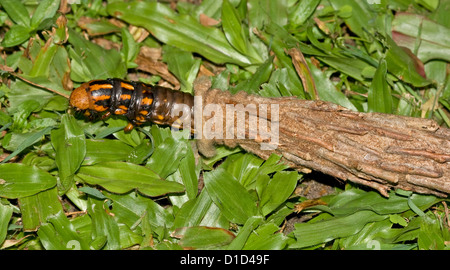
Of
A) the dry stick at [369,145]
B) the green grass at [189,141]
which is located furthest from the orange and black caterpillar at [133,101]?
the dry stick at [369,145]

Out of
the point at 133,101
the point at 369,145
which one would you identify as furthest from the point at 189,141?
the point at 369,145

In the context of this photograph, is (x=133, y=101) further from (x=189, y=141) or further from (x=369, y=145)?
(x=369, y=145)

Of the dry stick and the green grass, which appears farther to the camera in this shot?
the green grass

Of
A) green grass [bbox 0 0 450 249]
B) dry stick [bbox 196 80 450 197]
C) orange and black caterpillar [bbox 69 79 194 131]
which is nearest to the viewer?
dry stick [bbox 196 80 450 197]

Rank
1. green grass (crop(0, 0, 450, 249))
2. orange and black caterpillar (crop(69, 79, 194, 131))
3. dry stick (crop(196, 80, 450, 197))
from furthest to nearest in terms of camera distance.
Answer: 1. orange and black caterpillar (crop(69, 79, 194, 131))
2. green grass (crop(0, 0, 450, 249))
3. dry stick (crop(196, 80, 450, 197))

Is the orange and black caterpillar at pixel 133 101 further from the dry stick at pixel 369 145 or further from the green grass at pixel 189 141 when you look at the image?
the dry stick at pixel 369 145

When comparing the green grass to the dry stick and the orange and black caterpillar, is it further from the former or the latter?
the dry stick

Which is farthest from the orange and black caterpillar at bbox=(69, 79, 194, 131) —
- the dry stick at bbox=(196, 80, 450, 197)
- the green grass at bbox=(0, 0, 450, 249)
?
the dry stick at bbox=(196, 80, 450, 197)
